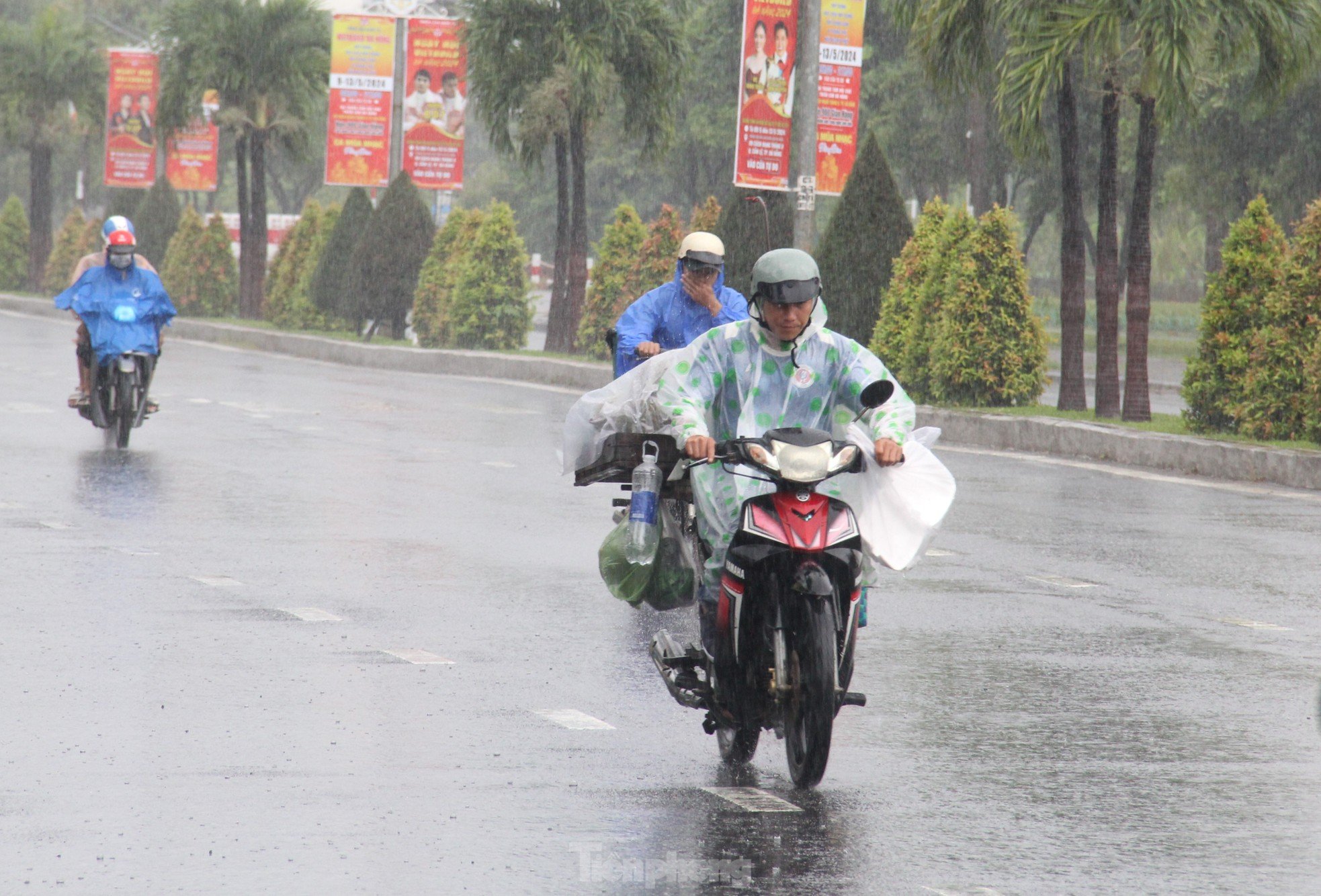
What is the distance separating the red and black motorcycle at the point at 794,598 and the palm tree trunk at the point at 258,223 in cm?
3595

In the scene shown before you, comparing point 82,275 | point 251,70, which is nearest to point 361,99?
point 251,70

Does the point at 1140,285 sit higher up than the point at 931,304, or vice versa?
the point at 1140,285

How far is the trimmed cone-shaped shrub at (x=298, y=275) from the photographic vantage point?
123 ft

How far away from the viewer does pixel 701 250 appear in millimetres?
10367

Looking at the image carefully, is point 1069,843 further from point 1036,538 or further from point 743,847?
point 1036,538

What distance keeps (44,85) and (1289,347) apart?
4248 cm

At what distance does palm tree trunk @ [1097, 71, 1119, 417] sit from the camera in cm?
1994

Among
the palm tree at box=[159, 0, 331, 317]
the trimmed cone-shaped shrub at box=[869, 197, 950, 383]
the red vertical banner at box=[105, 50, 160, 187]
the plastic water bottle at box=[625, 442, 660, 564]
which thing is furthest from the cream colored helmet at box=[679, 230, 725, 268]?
the red vertical banner at box=[105, 50, 160, 187]

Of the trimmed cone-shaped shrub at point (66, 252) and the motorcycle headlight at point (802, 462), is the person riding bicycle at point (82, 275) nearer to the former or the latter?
the motorcycle headlight at point (802, 462)

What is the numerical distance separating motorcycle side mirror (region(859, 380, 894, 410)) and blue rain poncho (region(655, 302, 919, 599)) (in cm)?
17

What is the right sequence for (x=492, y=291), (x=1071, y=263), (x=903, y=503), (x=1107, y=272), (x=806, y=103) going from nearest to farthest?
1. (x=903, y=503)
2. (x=1107, y=272)
3. (x=1071, y=263)
4. (x=806, y=103)
5. (x=492, y=291)

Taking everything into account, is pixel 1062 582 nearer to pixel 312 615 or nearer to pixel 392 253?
pixel 312 615

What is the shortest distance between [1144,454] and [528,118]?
15.9m

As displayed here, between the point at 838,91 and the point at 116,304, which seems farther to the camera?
the point at 838,91
